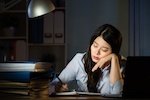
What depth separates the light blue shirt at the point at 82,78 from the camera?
1544 millimetres

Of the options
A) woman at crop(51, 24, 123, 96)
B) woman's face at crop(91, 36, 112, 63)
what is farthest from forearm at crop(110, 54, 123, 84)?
woman's face at crop(91, 36, 112, 63)

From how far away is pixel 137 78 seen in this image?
1.15 metres

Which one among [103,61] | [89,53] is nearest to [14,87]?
[103,61]

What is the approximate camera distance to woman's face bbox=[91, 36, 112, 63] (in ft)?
5.74

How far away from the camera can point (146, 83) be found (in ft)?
3.77

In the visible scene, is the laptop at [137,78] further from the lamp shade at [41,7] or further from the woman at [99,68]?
the lamp shade at [41,7]

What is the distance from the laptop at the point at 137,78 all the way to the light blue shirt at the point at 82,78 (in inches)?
11.7

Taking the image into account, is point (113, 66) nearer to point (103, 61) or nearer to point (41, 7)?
point (103, 61)

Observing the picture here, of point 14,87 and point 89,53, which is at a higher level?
point 89,53

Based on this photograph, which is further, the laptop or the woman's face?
the woman's face

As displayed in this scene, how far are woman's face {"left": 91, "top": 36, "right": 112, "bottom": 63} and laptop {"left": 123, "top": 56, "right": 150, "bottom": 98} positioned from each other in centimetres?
58

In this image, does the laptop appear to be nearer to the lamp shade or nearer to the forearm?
the forearm

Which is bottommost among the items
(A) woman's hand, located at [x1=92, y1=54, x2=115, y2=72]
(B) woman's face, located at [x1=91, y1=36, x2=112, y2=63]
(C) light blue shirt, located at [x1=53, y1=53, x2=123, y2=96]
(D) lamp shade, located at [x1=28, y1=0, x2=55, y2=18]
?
(C) light blue shirt, located at [x1=53, y1=53, x2=123, y2=96]

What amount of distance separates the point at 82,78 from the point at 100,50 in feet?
0.58
